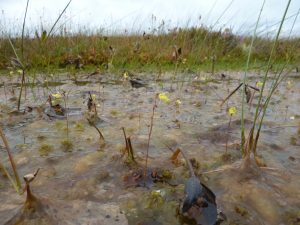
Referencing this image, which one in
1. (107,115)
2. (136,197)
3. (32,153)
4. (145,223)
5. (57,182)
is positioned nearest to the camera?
(145,223)

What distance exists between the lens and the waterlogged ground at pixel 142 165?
1266 mm

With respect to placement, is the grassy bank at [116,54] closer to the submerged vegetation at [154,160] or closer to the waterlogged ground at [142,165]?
the submerged vegetation at [154,160]

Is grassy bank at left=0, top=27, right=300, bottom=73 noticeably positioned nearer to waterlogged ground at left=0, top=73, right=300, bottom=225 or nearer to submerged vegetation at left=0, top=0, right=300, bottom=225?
submerged vegetation at left=0, top=0, right=300, bottom=225

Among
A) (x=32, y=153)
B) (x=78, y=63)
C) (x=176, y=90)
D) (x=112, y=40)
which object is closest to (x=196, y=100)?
(x=176, y=90)

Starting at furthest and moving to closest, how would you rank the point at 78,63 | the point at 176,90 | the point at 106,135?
the point at 78,63 < the point at 176,90 < the point at 106,135

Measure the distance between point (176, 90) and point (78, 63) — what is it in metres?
2.83

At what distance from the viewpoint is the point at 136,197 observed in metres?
1.37

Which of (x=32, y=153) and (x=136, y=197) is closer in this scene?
(x=136, y=197)

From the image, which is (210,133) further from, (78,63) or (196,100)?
(78,63)

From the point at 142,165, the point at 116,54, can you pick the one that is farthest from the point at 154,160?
the point at 116,54

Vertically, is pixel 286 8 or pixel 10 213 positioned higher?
pixel 286 8

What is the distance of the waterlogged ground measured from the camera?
1266 millimetres

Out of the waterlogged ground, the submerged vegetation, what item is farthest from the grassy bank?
the waterlogged ground

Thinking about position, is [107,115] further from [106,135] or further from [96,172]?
[96,172]
